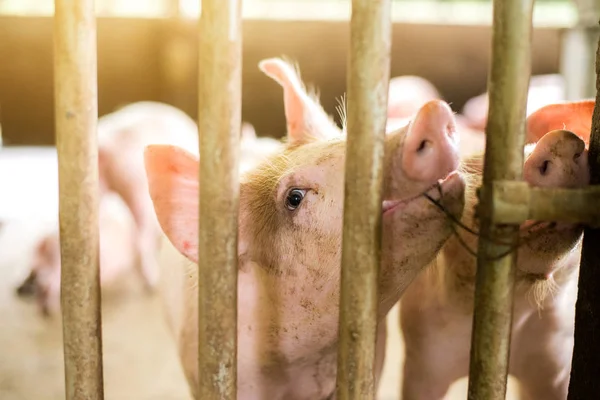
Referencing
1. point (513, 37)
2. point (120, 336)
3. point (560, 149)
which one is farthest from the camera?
point (120, 336)

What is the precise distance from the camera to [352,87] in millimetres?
1255

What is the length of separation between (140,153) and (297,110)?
6.39 ft

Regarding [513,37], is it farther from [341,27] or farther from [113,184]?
[341,27]

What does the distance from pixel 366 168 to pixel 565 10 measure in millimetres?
5616

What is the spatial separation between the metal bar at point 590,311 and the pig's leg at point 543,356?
56 centimetres

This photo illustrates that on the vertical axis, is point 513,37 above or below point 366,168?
above

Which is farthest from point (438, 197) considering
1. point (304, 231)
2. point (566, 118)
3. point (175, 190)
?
point (175, 190)

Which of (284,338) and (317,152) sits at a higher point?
(317,152)

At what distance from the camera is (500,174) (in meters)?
1.26

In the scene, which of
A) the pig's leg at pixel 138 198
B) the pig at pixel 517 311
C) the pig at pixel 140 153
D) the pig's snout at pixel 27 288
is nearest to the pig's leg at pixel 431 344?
the pig at pixel 517 311

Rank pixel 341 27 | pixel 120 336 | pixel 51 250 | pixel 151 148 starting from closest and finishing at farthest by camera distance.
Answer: pixel 151 148 → pixel 120 336 → pixel 51 250 → pixel 341 27

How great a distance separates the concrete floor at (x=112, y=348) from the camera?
2848mm

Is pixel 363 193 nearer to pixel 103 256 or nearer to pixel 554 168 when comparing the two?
pixel 554 168

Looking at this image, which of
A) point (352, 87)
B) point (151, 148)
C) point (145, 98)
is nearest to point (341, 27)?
point (145, 98)
